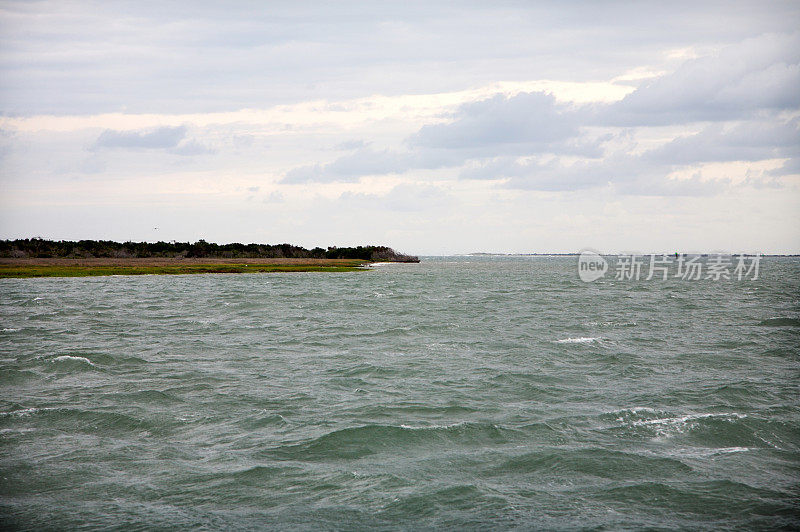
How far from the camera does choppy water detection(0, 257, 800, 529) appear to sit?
11.9 metres

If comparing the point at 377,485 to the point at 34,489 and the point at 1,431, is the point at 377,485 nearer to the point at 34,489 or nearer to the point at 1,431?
the point at 34,489

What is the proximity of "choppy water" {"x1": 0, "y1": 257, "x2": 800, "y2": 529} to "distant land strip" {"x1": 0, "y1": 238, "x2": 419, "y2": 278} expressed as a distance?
267ft

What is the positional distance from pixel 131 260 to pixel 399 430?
150 m

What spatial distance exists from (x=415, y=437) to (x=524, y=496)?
4.35 meters

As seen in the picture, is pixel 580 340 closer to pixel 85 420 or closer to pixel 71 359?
pixel 85 420

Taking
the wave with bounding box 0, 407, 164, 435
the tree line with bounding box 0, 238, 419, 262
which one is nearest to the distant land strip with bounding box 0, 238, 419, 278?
the tree line with bounding box 0, 238, 419, 262

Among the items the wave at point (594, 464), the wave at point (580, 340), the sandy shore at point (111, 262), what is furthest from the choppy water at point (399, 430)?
the sandy shore at point (111, 262)

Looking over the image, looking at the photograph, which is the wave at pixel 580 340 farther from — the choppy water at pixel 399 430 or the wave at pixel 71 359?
the wave at pixel 71 359

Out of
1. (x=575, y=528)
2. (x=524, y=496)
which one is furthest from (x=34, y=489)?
(x=575, y=528)

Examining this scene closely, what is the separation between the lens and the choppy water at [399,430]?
38.9 feet

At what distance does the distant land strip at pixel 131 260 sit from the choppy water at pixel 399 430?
8136cm

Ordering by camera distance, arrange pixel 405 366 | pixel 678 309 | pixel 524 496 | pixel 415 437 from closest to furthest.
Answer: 1. pixel 524 496
2. pixel 415 437
3. pixel 405 366
4. pixel 678 309

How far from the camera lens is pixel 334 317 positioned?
151 feet

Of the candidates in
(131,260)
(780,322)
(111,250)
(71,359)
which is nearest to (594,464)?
(71,359)
